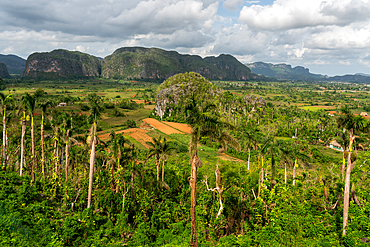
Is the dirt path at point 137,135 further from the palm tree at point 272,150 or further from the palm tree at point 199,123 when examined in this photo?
the palm tree at point 199,123

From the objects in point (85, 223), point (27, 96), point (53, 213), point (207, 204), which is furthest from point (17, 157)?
point (207, 204)

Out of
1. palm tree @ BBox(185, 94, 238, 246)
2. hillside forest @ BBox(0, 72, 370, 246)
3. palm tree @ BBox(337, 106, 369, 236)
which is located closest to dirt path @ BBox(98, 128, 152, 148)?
hillside forest @ BBox(0, 72, 370, 246)

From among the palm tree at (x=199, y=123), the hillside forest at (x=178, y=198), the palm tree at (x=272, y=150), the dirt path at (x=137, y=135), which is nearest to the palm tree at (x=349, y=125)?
the hillside forest at (x=178, y=198)

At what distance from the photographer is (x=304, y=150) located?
62219 mm

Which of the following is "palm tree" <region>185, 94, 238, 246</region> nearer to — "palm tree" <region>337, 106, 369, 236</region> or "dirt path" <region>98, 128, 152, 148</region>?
"palm tree" <region>337, 106, 369, 236</region>

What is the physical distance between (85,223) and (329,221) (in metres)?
22.4

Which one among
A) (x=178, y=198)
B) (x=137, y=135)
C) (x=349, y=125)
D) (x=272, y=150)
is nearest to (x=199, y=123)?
(x=349, y=125)

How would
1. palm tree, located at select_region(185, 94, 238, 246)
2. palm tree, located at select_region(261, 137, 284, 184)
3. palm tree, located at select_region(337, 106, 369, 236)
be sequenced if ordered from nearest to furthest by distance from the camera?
palm tree, located at select_region(185, 94, 238, 246) → palm tree, located at select_region(337, 106, 369, 236) → palm tree, located at select_region(261, 137, 284, 184)

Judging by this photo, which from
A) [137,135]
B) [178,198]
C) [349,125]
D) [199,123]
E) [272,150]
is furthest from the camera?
[137,135]

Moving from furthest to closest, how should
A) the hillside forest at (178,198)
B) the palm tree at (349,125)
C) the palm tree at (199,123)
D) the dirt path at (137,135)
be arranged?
the dirt path at (137,135)
the palm tree at (349,125)
the hillside forest at (178,198)
the palm tree at (199,123)

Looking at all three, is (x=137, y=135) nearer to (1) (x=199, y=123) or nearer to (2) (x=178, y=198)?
(2) (x=178, y=198)

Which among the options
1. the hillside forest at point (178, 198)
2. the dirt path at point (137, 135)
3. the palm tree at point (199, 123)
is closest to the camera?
the palm tree at point (199, 123)

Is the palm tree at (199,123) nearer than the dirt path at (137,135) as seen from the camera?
Yes

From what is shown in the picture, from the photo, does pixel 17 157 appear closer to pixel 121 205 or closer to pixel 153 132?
pixel 121 205
